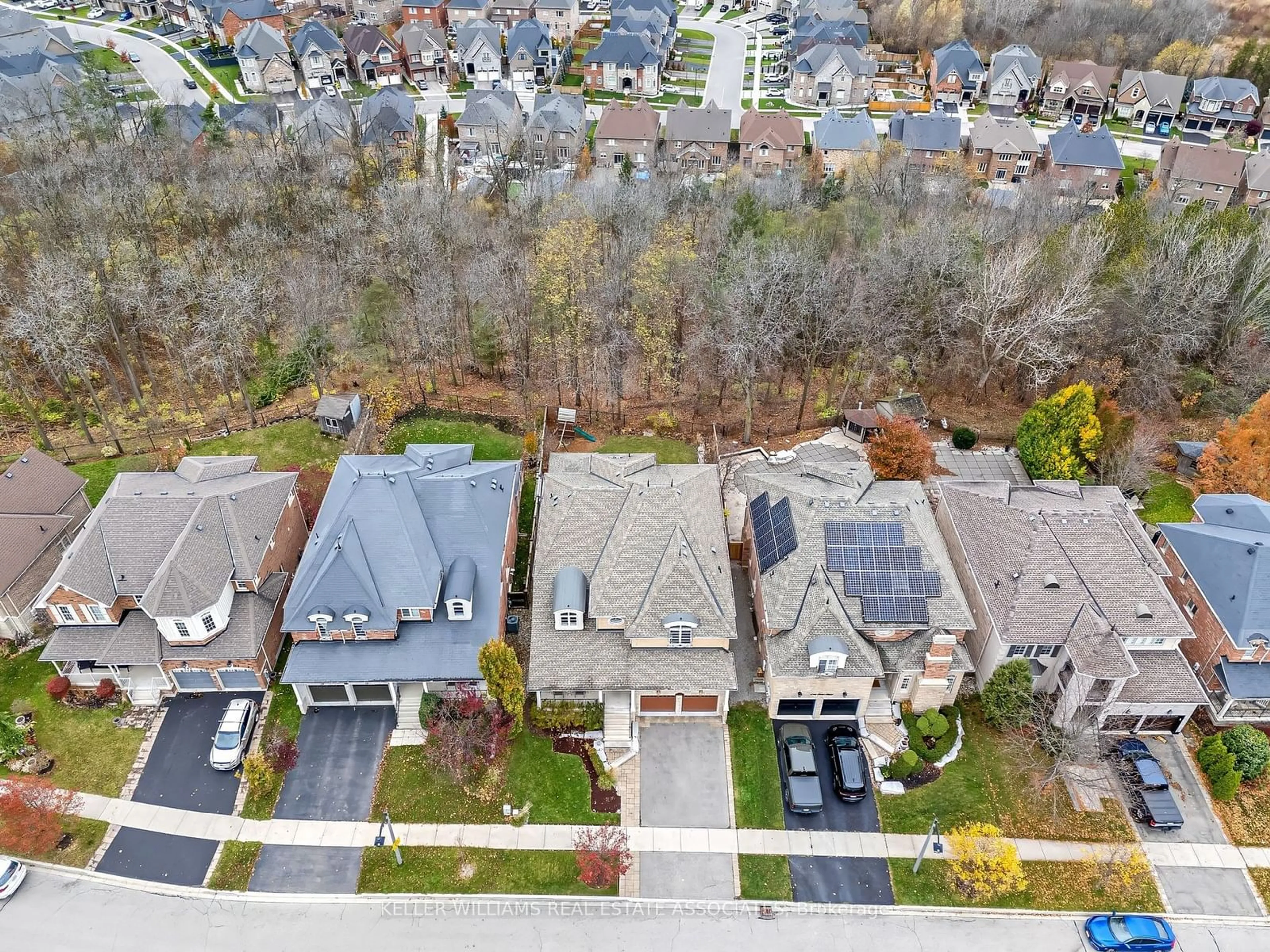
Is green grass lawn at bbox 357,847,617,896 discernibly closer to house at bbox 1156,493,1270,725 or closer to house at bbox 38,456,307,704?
house at bbox 38,456,307,704

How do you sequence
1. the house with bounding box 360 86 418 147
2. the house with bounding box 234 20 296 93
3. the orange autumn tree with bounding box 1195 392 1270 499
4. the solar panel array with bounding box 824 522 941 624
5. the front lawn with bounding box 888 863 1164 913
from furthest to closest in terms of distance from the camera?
1. the house with bounding box 234 20 296 93
2. the house with bounding box 360 86 418 147
3. the orange autumn tree with bounding box 1195 392 1270 499
4. the solar panel array with bounding box 824 522 941 624
5. the front lawn with bounding box 888 863 1164 913

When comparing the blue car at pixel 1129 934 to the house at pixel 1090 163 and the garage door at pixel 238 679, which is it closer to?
the garage door at pixel 238 679

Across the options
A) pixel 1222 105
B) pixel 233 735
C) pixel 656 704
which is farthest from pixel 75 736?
pixel 1222 105

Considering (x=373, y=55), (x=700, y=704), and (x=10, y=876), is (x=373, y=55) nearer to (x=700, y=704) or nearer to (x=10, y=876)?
(x=700, y=704)

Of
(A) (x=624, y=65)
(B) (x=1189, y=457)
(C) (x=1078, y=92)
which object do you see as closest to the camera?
(B) (x=1189, y=457)

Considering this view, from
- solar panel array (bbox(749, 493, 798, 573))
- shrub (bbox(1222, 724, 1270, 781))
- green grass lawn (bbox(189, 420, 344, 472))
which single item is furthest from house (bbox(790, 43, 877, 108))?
shrub (bbox(1222, 724, 1270, 781))

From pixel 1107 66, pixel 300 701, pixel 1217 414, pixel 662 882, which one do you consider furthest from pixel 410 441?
pixel 1107 66

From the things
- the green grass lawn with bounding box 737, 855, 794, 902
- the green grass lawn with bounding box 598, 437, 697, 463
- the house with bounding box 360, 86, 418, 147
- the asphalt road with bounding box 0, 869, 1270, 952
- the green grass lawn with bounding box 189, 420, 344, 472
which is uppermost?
the house with bounding box 360, 86, 418, 147
